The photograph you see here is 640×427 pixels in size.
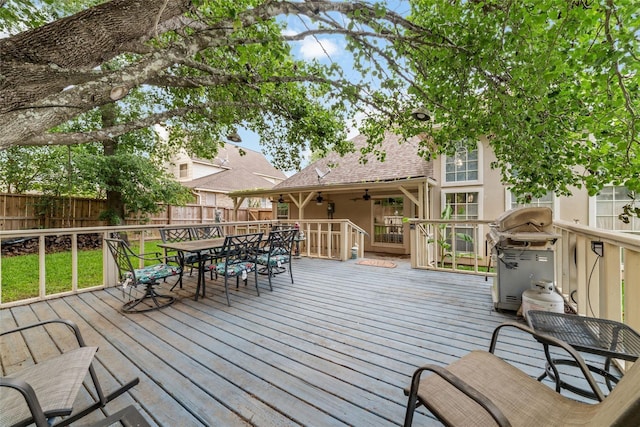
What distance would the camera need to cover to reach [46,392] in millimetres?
1283

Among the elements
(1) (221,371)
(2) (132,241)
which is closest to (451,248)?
(1) (221,371)

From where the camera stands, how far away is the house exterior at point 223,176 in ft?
50.2

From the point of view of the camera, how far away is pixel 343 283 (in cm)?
480

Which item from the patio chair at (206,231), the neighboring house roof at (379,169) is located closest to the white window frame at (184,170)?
the neighboring house roof at (379,169)

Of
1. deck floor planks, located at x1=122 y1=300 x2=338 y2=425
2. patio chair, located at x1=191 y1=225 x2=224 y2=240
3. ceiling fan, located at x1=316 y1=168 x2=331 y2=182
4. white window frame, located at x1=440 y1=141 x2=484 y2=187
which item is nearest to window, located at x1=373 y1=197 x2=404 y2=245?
white window frame, located at x1=440 y1=141 x2=484 y2=187

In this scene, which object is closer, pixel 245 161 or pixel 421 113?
pixel 421 113

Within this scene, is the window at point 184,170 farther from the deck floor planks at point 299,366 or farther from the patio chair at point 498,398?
the patio chair at point 498,398

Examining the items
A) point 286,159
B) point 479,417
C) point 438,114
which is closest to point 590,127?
point 438,114

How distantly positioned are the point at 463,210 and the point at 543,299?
586 centimetres

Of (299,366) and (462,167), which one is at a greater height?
(462,167)

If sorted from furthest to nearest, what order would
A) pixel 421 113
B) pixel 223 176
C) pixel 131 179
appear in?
1. pixel 223 176
2. pixel 131 179
3. pixel 421 113

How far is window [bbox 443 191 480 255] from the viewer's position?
7.89 metres

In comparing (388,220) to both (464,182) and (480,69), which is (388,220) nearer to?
(464,182)

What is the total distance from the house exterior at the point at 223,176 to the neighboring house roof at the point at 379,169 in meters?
4.28
